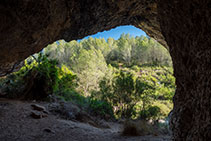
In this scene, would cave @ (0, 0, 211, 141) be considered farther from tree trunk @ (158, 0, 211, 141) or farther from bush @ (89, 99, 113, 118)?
bush @ (89, 99, 113, 118)

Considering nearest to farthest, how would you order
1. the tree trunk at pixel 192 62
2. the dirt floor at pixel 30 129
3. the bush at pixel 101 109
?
the tree trunk at pixel 192 62 < the dirt floor at pixel 30 129 < the bush at pixel 101 109

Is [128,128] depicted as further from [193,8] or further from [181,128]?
[193,8]

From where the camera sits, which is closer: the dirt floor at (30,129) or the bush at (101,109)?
the dirt floor at (30,129)

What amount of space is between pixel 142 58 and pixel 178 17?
35.7 meters

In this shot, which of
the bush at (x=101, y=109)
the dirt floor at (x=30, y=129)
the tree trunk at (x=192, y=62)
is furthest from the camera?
the bush at (x=101, y=109)

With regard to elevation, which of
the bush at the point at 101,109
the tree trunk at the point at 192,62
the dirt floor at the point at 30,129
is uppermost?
the tree trunk at the point at 192,62

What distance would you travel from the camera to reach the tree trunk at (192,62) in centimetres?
155

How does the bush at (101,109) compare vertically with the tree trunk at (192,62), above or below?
below

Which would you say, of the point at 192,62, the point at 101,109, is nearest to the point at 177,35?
the point at 192,62

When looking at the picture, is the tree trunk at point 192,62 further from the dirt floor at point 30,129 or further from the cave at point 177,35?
the dirt floor at point 30,129

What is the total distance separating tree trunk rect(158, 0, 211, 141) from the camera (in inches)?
61.1

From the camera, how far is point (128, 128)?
4020 mm

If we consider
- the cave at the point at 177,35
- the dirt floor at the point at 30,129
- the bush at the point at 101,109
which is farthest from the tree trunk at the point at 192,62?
the bush at the point at 101,109

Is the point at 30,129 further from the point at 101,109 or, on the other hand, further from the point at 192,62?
the point at 101,109
